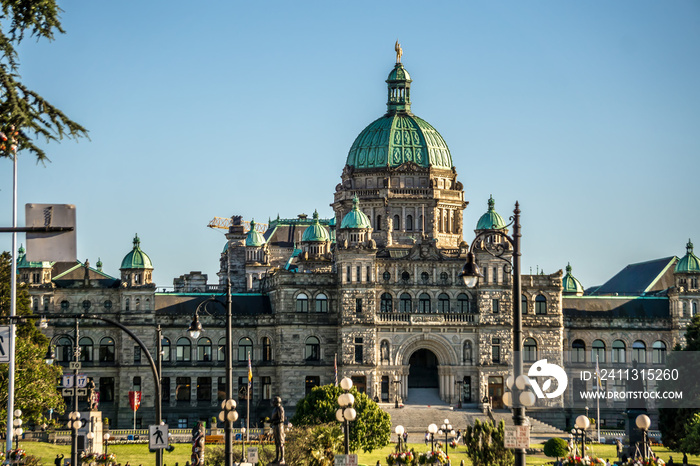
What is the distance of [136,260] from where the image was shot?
124 m

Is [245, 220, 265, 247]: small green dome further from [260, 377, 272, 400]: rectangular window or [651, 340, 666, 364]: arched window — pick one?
[651, 340, 666, 364]: arched window

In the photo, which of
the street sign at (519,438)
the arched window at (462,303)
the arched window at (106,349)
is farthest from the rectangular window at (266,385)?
the street sign at (519,438)

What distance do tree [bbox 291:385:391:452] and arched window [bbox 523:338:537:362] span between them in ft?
112

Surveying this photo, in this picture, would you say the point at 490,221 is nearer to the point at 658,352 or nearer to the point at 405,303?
the point at 405,303

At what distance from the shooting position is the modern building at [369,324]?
→ 12194cm

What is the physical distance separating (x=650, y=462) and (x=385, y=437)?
131 feet

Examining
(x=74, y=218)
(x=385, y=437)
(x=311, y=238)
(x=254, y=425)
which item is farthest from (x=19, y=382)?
(x=311, y=238)

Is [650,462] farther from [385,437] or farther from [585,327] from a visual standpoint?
[585,327]

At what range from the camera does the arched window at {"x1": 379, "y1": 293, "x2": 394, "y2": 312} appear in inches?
4862

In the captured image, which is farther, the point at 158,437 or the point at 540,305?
the point at 540,305

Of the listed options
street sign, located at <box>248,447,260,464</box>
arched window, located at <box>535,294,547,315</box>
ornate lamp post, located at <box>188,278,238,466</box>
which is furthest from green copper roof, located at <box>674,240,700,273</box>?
ornate lamp post, located at <box>188,278,238,466</box>

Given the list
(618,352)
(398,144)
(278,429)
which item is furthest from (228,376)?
(618,352)

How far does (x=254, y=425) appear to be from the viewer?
387 feet

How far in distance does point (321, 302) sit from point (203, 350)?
1239 centimetres
